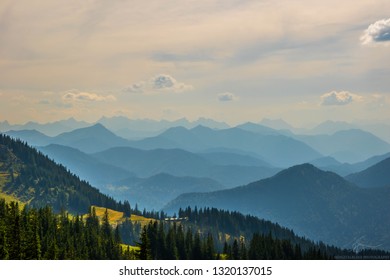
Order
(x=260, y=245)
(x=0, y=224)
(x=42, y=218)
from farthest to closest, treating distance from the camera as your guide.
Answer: (x=42, y=218), (x=260, y=245), (x=0, y=224)

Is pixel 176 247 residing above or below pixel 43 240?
below

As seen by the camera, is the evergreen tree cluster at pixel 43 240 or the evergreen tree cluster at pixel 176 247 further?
the evergreen tree cluster at pixel 176 247

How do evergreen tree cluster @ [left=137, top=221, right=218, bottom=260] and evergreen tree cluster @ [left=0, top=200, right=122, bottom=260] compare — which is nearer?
evergreen tree cluster @ [left=0, top=200, right=122, bottom=260]

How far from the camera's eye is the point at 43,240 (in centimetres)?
10919

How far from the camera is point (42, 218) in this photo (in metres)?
132

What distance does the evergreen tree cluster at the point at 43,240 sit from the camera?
8000cm

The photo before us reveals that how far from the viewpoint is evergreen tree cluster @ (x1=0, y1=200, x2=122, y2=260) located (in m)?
80.0

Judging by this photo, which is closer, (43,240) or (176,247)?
(43,240)
